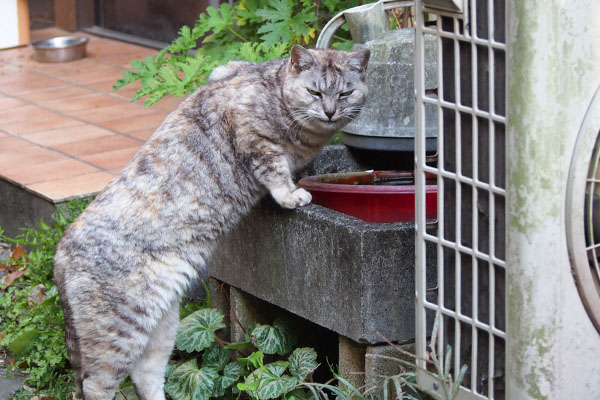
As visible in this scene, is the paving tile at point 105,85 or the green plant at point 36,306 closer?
the green plant at point 36,306

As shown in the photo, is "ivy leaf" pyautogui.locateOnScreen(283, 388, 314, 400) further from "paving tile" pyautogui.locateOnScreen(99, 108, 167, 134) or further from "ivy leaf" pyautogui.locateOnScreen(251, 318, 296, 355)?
"paving tile" pyautogui.locateOnScreen(99, 108, 167, 134)

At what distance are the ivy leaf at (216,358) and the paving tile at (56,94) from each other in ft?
12.5

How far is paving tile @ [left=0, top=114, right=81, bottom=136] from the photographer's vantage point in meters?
6.18

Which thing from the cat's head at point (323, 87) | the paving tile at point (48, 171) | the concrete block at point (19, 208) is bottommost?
the concrete block at point (19, 208)

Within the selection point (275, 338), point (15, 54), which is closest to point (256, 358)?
point (275, 338)

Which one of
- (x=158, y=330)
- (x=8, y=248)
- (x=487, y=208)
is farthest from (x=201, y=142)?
(x=8, y=248)

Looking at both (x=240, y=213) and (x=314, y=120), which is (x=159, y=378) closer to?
(x=240, y=213)

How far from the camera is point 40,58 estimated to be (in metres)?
8.11

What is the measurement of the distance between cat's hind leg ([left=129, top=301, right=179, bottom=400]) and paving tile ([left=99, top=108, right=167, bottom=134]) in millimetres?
2710

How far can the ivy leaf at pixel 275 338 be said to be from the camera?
3438mm

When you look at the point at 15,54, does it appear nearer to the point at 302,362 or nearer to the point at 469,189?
the point at 302,362

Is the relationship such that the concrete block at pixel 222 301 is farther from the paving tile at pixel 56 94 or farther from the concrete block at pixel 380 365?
the paving tile at pixel 56 94

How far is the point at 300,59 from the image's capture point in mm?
3389

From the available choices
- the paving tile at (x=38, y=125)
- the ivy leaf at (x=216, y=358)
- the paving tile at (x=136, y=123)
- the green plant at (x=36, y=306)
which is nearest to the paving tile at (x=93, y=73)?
the paving tile at (x=38, y=125)
